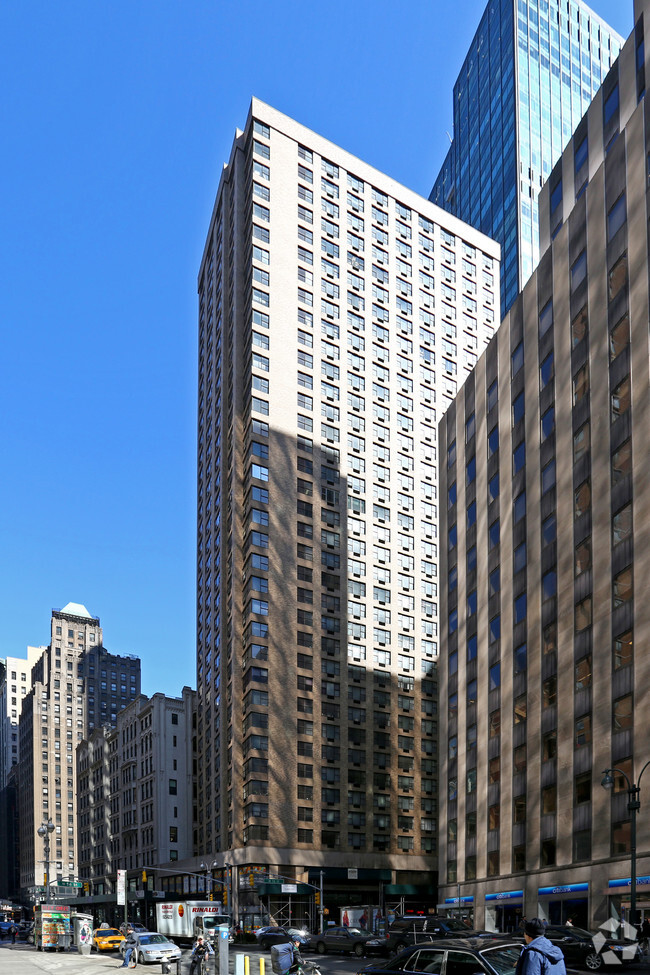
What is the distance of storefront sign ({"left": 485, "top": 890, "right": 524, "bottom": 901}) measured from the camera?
56.9 metres

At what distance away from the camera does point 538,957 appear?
12523mm

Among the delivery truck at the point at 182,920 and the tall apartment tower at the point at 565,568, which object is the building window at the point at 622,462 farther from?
the delivery truck at the point at 182,920

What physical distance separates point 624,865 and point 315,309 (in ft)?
230

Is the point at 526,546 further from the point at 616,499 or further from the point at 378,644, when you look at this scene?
the point at 378,644

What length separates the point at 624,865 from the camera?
4566 cm

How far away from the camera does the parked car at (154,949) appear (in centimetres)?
4322

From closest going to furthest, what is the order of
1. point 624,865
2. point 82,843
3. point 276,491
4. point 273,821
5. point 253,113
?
point 624,865
point 273,821
point 276,491
point 253,113
point 82,843

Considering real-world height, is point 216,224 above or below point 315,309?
above

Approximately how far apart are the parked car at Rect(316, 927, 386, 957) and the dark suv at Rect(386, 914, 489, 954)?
924 mm

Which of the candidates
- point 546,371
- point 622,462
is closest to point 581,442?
point 622,462

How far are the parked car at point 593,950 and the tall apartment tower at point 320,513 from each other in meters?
54.0

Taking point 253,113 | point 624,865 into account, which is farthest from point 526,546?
point 253,113

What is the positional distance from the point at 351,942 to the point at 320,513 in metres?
54.7

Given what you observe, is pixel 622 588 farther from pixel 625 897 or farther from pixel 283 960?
pixel 283 960
